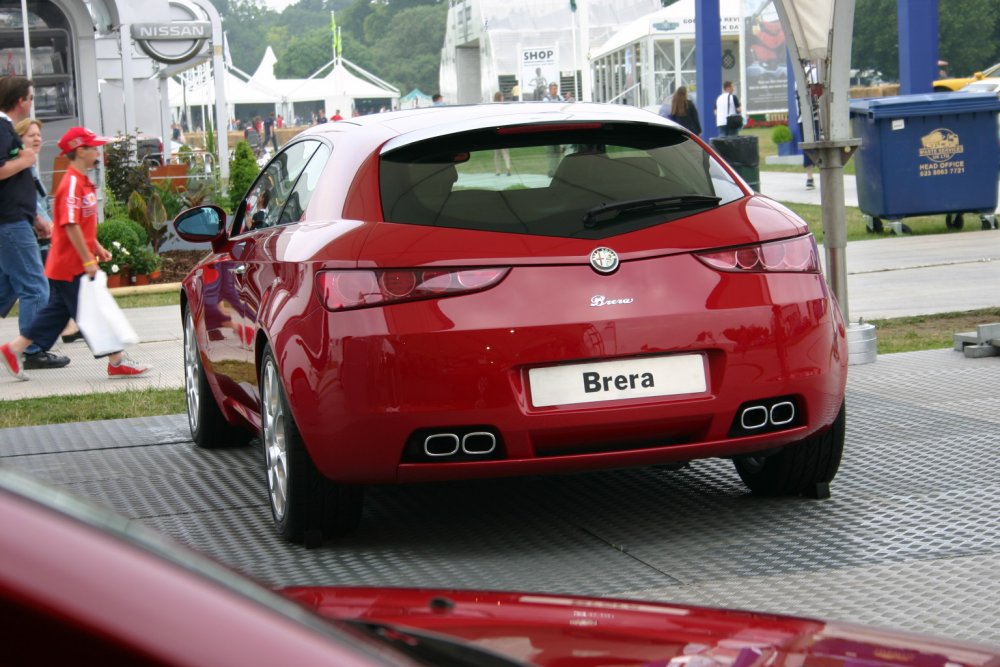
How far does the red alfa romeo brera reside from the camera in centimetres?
461

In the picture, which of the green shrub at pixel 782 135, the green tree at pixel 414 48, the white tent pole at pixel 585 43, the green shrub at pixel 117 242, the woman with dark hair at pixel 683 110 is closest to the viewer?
the green shrub at pixel 117 242

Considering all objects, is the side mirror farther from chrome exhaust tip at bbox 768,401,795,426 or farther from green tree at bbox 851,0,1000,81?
green tree at bbox 851,0,1000,81

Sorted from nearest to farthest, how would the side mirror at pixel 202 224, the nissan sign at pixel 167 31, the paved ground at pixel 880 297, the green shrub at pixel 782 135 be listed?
1. the side mirror at pixel 202 224
2. the paved ground at pixel 880 297
3. the nissan sign at pixel 167 31
4. the green shrub at pixel 782 135

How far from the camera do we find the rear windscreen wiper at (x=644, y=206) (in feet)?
15.9

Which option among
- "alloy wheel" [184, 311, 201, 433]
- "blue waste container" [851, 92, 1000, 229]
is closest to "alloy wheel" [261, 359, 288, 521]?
"alloy wheel" [184, 311, 201, 433]

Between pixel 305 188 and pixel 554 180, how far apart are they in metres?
1.03

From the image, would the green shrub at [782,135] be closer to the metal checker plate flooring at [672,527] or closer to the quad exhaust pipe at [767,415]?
the metal checker plate flooring at [672,527]

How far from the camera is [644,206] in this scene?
490 centimetres

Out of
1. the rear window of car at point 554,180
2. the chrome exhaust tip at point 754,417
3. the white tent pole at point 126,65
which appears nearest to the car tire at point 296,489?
the rear window of car at point 554,180

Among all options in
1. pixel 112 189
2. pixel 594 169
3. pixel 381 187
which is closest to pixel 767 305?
pixel 594 169

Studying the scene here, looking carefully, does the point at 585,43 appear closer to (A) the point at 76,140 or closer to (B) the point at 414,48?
(A) the point at 76,140

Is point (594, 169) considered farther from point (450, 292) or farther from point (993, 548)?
point (993, 548)

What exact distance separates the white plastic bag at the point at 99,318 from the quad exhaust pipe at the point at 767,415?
5315mm

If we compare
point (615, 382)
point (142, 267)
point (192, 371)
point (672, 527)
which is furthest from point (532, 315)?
point (142, 267)
